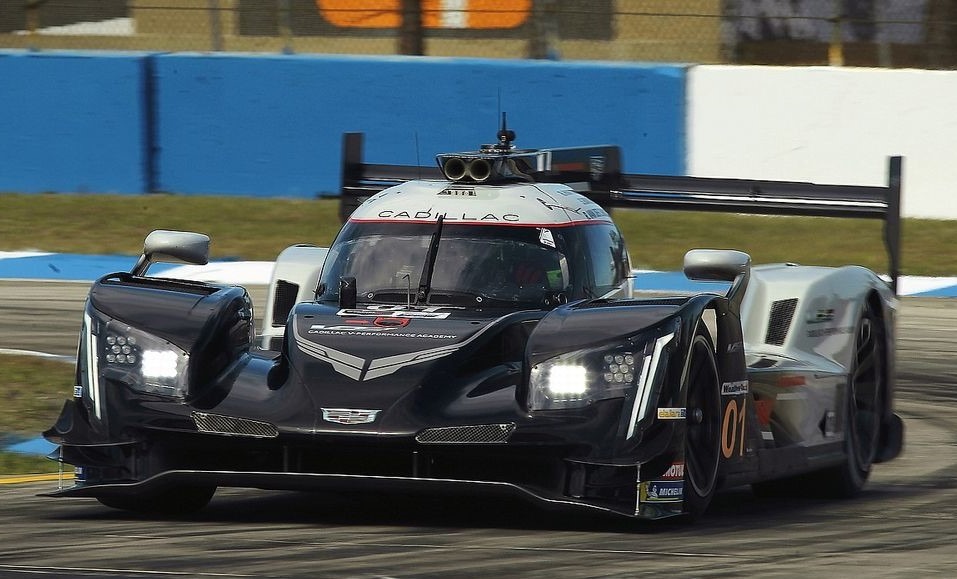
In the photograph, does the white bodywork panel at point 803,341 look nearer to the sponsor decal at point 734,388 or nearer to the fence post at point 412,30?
the sponsor decal at point 734,388

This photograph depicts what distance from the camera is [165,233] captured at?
7746mm

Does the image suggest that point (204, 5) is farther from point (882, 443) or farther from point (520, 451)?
point (520, 451)

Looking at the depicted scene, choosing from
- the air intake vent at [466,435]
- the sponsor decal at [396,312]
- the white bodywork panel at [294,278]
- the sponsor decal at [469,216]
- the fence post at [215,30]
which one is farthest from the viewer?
the fence post at [215,30]

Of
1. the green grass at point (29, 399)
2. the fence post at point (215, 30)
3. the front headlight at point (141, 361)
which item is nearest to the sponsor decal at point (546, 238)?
the front headlight at point (141, 361)

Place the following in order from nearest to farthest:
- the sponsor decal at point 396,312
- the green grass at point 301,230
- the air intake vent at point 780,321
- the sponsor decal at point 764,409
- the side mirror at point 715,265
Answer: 1. the sponsor decal at point 396,312
2. the sponsor decal at point 764,409
3. the side mirror at point 715,265
4. the air intake vent at point 780,321
5. the green grass at point 301,230

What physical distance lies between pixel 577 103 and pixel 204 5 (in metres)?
4.62

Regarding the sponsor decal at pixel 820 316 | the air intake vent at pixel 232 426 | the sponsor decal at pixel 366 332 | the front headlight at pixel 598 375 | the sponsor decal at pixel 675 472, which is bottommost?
the sponsor decal at pixel 675 472

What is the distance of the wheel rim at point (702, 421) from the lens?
6.52m

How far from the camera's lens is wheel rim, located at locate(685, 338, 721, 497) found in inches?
257

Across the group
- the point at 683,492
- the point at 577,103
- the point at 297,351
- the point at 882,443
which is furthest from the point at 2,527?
the point at 577,103

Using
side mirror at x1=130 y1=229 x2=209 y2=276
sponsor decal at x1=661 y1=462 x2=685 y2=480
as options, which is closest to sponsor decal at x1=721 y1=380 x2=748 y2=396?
sponsor decal at x1=661 y1=462 x2=685 y2=480

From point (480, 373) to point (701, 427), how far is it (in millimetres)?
834

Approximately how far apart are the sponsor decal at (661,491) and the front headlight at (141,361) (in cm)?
167

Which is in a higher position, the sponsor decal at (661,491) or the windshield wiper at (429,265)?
the windshield wiper at (429,265)
